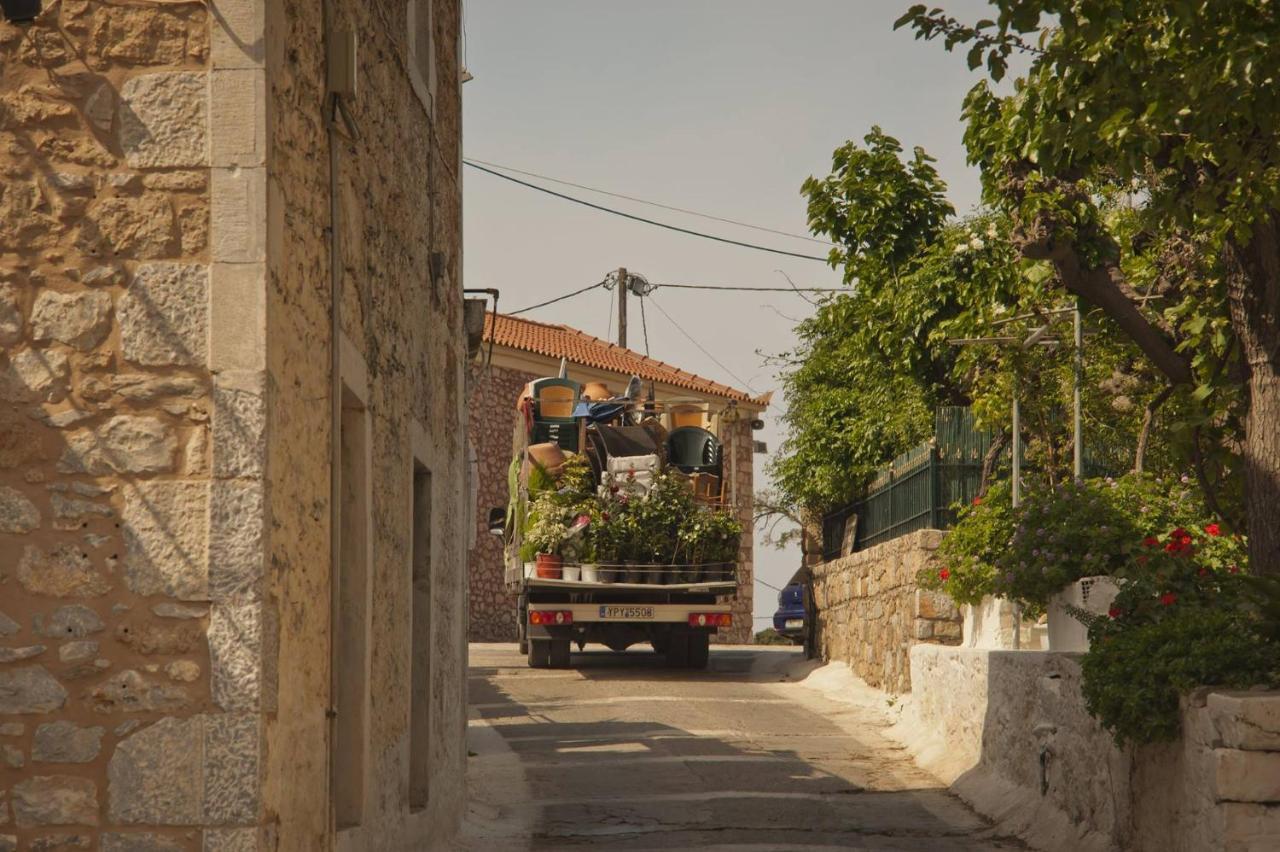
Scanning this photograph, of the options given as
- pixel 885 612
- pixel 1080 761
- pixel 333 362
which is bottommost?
pixel 1080 761

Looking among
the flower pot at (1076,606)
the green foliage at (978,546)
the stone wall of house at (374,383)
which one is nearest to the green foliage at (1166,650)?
the flower pot at (1076,606)

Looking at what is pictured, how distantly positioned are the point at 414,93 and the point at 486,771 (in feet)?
19.3

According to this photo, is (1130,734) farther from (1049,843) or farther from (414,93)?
(414,93)

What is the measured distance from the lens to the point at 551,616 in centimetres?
1989

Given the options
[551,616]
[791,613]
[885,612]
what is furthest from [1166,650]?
[791,613]

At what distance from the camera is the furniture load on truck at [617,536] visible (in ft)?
64.4

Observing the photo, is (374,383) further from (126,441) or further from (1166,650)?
(1166,650)

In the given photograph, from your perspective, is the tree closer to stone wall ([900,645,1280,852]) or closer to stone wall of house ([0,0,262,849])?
stone wall ([900,645,1280,852])

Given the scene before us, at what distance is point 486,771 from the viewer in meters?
12.8

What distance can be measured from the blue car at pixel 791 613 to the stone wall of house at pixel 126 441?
19.6 meters

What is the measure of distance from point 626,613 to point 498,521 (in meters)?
4.43

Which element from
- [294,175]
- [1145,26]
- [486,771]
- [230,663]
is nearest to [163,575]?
[230,663]

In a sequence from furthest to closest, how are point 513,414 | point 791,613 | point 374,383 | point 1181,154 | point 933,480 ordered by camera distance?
point 513,414
point 791,613
point 933,480
point 1181,154
point 374,383

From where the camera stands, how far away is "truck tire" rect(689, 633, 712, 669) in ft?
68.2
